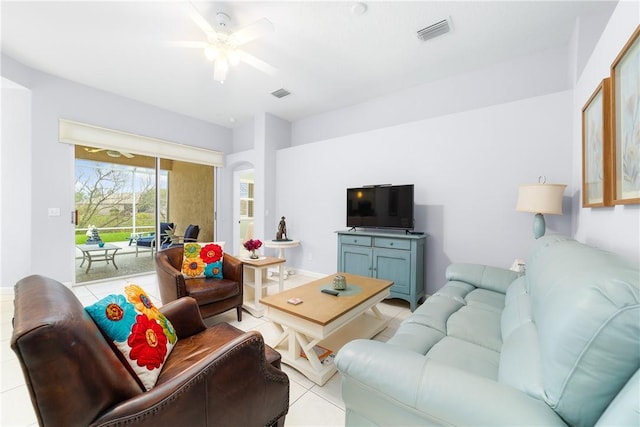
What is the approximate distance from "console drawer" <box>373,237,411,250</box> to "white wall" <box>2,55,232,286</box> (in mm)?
4467

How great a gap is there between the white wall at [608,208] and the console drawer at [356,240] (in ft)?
6.78

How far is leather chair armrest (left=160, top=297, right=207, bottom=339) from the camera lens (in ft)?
5.12

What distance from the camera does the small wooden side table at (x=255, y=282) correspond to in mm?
2975

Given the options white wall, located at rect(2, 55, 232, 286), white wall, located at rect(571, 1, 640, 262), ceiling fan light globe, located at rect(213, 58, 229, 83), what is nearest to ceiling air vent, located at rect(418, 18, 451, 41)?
white wall, located at rect(571, 1, 640, 262)

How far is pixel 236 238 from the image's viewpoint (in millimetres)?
5977

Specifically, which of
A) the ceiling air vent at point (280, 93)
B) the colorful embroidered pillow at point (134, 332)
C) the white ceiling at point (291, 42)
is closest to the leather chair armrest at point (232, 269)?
the colorful embroidered pillow at point (134, 332)

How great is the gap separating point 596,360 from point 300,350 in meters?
1.76

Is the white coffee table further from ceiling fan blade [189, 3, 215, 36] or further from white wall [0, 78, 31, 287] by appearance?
white wall [0, 78, 31, 287]

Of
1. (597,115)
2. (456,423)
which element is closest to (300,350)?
(456,423)

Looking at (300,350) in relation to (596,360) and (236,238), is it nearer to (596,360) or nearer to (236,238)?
(596,360)

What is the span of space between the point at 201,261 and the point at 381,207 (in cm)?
239

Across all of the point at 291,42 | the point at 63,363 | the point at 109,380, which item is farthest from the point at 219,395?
the point at 291,42

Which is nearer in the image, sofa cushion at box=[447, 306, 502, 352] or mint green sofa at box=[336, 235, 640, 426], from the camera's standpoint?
mint green sofa at box=[336, 235, 640, 426]

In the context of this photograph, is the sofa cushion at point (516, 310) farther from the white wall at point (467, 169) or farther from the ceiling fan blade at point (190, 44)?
the ceiling fan blade at point (190, 44)
